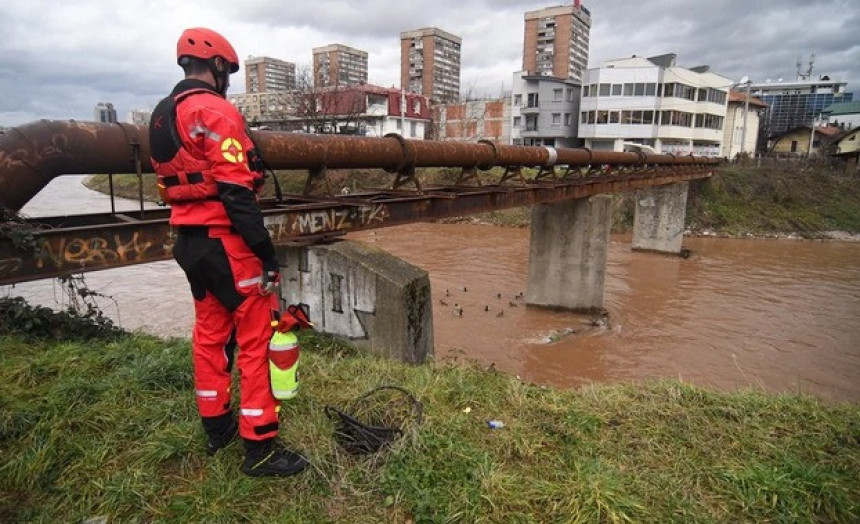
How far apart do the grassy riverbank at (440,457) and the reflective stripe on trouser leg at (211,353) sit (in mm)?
319

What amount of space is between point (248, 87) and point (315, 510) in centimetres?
9502

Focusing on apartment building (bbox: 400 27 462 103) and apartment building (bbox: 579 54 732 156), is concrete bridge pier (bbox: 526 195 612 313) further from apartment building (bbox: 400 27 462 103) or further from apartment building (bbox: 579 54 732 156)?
apartment building (bbox: 400 27 462 103)

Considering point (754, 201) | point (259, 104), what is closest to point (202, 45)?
point (754, 201)

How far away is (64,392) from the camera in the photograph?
3.30 meters

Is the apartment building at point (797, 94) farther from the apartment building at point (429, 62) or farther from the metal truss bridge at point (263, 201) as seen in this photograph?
the metal truss bridge at point (263, 201)

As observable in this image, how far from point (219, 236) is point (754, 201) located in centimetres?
3327

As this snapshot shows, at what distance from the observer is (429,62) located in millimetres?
81938

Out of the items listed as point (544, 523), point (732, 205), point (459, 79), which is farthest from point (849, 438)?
point (459, 79)

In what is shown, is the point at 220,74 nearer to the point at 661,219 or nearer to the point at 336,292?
the point at 336,292

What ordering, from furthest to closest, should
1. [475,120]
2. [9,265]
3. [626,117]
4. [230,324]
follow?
[475,120], [626,117], [9,265], [230,324]

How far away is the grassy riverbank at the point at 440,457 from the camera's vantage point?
252 cm

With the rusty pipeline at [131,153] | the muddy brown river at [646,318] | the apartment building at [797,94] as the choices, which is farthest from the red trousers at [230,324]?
the apartment building at [797,94]

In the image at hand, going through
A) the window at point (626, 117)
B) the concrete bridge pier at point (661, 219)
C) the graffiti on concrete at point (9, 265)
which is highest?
the window at point (626, 117)

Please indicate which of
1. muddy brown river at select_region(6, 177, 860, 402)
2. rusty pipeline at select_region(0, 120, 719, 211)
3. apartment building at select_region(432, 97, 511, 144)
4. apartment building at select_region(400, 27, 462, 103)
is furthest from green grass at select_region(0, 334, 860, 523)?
apartment building at select_region(400, 27, 462, 103)
